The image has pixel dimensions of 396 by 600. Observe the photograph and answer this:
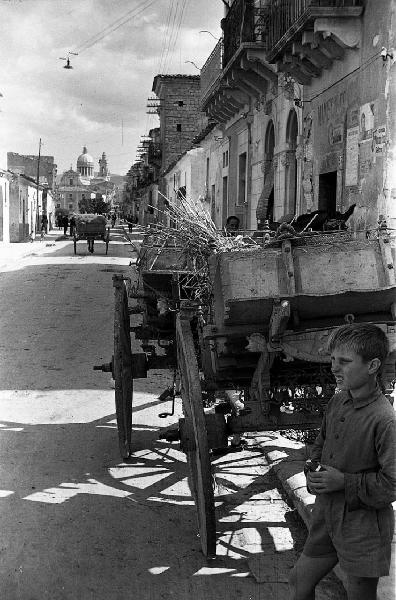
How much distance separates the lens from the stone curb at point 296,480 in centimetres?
332

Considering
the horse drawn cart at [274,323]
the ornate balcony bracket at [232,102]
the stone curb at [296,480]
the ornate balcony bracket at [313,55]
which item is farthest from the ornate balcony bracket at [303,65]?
the horse drawn cart at [274,323]

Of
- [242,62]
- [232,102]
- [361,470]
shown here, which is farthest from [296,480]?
[232,102]

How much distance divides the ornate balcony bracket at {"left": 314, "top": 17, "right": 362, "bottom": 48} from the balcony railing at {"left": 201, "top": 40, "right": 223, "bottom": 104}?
1048 centimetres

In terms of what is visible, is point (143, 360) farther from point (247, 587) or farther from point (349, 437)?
point (349, 437)

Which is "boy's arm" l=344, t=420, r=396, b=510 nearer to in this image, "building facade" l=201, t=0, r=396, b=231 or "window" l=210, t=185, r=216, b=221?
"building facade" l=201, t=0, r=396, b=231

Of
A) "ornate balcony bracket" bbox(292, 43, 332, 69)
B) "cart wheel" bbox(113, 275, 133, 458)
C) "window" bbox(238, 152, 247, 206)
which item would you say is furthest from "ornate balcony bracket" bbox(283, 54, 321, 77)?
"window" bbox(238, 152, 247, 206)

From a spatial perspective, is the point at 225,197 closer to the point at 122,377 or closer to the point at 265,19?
the point at 265,19

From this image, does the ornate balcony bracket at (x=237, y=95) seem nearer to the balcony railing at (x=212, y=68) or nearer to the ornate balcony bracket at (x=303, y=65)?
the balcony railing at (x=212, y=68)

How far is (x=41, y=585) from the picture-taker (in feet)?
10.6

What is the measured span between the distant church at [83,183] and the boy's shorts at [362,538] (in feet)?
378

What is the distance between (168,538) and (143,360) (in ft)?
5.28

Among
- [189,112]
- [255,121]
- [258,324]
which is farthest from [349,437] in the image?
[189,112]

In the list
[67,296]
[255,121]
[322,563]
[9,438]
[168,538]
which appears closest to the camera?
[322,563]

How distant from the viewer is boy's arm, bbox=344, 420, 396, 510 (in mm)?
2238
